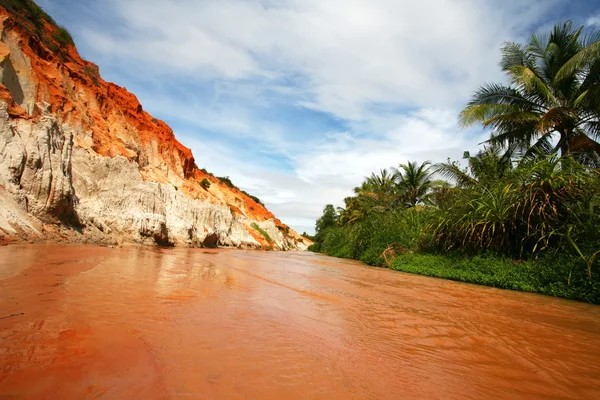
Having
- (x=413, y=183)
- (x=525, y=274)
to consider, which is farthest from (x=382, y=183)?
(x=525, y=274)

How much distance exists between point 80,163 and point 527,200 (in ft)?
56.6

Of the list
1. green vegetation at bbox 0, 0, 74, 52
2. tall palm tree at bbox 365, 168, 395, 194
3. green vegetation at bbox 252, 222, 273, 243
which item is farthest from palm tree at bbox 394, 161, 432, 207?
green vegetation at bbox 0, 0, 74, 52

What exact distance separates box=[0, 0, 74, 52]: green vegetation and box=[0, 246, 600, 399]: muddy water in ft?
72.1

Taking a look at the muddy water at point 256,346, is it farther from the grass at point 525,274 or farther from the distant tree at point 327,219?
the distant tree at point 327,219

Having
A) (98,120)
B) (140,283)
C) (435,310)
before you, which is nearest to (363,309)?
(435,310)

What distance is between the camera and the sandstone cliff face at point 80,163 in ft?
30.7

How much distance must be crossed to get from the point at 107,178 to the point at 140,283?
12366 millimetres

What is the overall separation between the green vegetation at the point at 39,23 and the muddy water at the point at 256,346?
21980 mm

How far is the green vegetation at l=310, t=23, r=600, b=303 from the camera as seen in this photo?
24.2 feet

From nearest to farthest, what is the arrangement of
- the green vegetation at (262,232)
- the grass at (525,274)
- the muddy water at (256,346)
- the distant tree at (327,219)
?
1. the muddy water at (256,346)
2. the grass at (525,274)
3. the green vegetation at (262,232)
4. the distant tree at (327,219)

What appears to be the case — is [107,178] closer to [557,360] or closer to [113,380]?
[113,380]

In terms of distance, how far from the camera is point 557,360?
9.27ft

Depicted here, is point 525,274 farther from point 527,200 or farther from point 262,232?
point 262,232

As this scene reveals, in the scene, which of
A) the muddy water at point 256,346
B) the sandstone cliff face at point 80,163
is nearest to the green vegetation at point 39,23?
the sandstone cliff face at point 80,163
